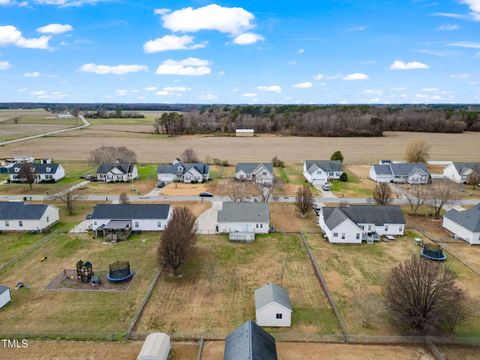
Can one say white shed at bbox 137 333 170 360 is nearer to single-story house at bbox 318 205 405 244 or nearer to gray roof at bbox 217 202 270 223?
gray roof at bbox 217 202 270 223

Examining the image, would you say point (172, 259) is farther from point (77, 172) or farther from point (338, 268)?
point (77, 172)

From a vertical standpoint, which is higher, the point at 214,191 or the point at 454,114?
the point at 454,114

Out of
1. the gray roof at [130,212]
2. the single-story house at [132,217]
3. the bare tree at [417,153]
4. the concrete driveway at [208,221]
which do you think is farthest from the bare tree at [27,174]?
the bare tree at [417,153]

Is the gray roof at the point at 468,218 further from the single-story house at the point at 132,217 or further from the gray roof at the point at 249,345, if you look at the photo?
the single-story house at the point at 132,217

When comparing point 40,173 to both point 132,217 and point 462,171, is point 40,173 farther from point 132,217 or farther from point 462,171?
point 462,171

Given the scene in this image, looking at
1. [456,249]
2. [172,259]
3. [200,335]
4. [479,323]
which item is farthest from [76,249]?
[456,249]

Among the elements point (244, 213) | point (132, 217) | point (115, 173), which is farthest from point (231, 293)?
point (115, 173)
